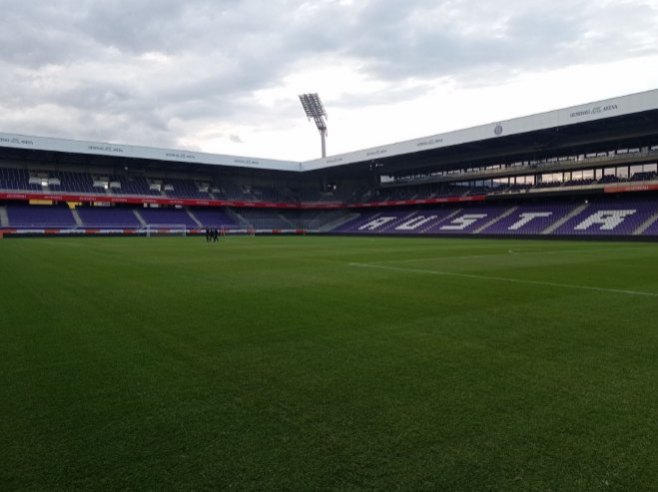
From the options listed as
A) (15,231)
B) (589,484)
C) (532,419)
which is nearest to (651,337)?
(532,419)

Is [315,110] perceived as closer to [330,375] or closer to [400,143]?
[400,143]

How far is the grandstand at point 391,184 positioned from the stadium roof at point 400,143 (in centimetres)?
11

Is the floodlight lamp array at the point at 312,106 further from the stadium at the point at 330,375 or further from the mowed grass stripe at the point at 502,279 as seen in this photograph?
the mowed grass stripe at the point at 502,279

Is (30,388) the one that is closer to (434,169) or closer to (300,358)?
(300,358)

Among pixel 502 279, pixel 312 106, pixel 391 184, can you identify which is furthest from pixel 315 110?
pixel 502 279

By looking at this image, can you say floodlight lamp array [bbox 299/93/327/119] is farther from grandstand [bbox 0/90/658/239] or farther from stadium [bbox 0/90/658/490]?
stadium [bbox 0/90/658/490]

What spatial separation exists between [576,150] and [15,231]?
187 feet

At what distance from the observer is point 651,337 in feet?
20.3

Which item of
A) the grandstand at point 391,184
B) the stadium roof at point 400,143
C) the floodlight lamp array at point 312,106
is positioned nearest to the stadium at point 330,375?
the stadium roof at point 400,143

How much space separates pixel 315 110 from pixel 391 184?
17.0 metres

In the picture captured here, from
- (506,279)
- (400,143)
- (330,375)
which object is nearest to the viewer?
(330,375)

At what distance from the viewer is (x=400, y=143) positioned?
52.3 m

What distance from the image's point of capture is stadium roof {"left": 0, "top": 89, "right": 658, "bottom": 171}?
36438 mm

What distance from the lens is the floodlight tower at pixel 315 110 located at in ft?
231
